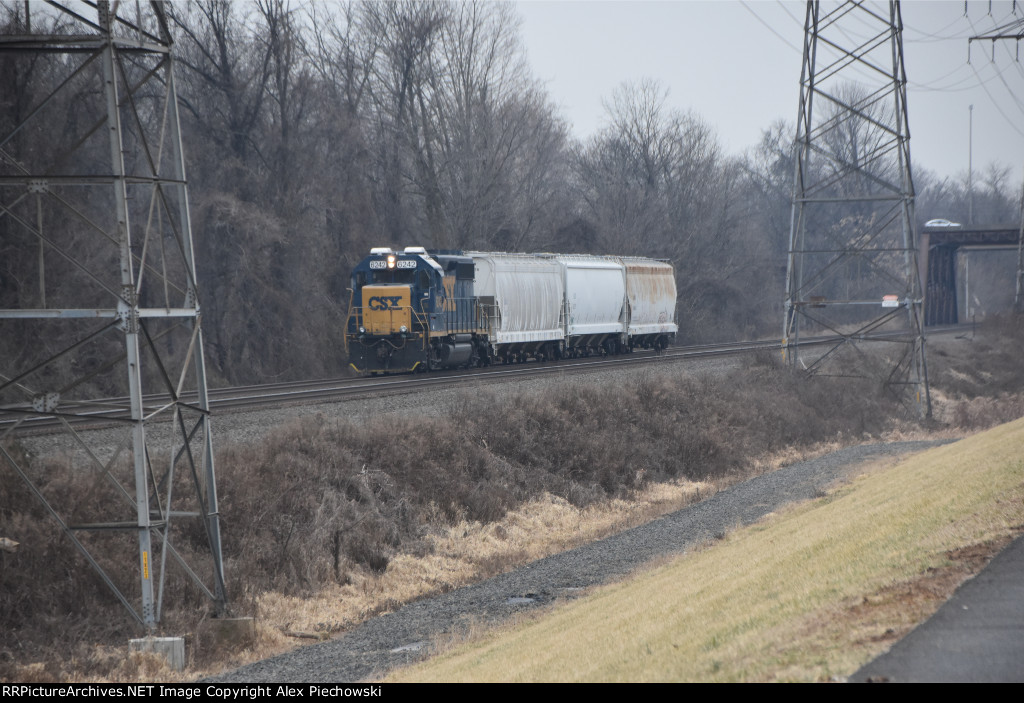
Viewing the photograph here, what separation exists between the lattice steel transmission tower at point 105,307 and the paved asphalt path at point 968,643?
836 centimetres

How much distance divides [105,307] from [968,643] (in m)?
26.3

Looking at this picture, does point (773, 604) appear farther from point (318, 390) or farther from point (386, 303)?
point (386, 303)

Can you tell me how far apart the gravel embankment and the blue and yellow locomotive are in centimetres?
982

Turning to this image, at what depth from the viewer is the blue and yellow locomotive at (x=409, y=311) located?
27.9 m

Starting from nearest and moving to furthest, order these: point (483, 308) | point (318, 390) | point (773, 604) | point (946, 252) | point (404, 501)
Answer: point (773, 604) < point (404, 501) < point (318, 390) < point (483, 308) < point (946, 252)

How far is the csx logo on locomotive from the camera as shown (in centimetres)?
2794

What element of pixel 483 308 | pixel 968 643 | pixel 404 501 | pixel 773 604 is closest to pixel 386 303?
pixel 483 308

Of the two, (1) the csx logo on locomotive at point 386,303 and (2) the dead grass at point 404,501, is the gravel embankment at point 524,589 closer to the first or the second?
(2) the dead grass at point 404,501

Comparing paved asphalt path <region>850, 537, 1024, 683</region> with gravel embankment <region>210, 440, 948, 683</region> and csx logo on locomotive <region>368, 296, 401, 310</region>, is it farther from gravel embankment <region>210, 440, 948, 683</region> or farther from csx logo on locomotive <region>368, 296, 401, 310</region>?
Result: csx logo on locomotive <region>368, 296, 401, 310</region>

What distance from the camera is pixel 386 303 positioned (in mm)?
28062

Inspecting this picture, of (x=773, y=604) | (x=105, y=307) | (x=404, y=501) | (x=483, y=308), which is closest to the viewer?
(x=773, y=604)

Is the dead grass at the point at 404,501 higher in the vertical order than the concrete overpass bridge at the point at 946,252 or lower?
lower

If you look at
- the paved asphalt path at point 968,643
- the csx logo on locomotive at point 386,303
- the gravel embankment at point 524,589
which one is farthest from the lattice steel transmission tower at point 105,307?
the paved asphalt path at point 968,643

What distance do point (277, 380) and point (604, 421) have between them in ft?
41.0
